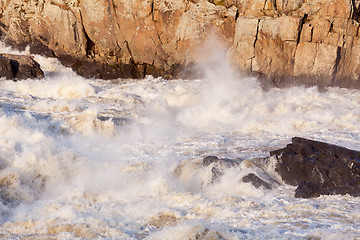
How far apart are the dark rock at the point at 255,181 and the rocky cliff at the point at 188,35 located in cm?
1097

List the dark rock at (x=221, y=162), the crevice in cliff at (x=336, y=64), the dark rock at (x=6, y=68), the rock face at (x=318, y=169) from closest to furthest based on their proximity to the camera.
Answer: the rock face at (x=318, y=169)
the dark rock at (x=221, y=162)
the dark rock at (x=6, y=68)
the crevice in cliff at (x=336, y=64)

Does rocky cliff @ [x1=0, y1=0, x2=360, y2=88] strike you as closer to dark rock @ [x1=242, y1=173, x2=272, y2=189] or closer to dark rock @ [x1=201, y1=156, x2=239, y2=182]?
dark rock @ [x1=201, y1=156, x2=239, y2=182]

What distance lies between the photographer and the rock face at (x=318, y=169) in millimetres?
9438

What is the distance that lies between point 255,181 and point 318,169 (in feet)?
4.74

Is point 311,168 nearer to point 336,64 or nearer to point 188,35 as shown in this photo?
point 336,64

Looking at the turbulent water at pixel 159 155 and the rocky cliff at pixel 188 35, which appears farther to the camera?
the rocky cliff at pixel 188 35

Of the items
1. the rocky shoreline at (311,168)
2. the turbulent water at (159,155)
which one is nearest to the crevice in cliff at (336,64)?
the turbulent water at (159,155)

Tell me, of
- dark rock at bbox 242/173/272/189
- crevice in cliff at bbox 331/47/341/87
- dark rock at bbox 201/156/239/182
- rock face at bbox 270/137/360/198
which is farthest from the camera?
crevice in cliff at bbox 331/47/341/87

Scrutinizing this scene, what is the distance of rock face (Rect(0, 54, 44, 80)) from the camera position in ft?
60.0

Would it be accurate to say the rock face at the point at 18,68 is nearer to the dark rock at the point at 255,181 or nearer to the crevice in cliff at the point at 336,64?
the dark rock at the point at 255,181

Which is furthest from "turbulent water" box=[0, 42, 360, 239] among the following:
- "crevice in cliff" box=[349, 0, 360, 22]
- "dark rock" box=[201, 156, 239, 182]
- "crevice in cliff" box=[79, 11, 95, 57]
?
"crevice in cliff" box=[349, 0, 360, 22]

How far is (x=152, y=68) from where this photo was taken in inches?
852

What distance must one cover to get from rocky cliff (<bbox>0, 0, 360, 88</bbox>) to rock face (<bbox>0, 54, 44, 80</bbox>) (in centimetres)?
281

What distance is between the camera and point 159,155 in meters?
12.0
